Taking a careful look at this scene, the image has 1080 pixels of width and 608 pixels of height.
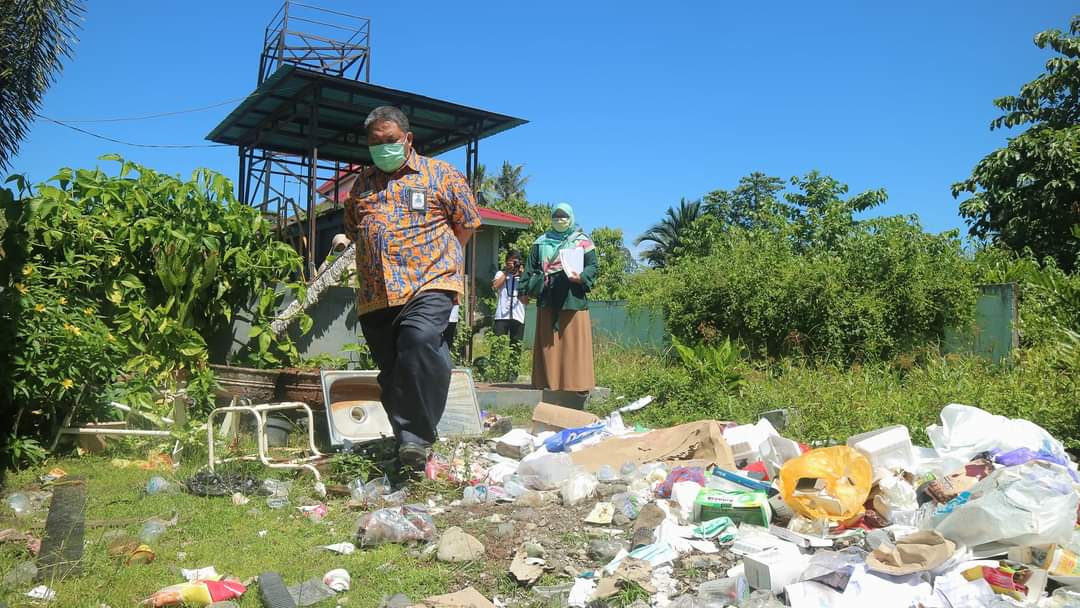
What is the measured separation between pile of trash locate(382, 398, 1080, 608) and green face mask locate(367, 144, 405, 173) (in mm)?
1586

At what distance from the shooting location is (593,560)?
9.18 ft

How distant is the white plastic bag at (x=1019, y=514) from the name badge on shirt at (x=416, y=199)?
8.93ft

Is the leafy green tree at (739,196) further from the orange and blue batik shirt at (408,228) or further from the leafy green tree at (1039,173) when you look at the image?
the orange and blue batik shirt at (408,228)

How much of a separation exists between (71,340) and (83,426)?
2.39 feet

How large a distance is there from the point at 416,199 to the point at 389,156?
0.87 ft

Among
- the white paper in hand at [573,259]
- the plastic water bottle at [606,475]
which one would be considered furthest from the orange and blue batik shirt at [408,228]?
the white paper in hand at [573,259]

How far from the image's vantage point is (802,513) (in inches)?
127

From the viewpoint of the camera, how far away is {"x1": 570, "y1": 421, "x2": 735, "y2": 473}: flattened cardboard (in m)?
4.18

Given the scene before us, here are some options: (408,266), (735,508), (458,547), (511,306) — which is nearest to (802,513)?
(735,508)

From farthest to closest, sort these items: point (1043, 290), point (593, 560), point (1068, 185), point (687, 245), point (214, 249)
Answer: point (687, 245), point (1068, 185), point (1043, 290), point (214, 249), point (593, 560)

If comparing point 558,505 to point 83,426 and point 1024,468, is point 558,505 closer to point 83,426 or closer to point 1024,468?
point 1024,468

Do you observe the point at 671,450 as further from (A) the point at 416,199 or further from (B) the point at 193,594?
(B) the point at 193,594

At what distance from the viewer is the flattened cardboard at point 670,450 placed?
13.7 feet

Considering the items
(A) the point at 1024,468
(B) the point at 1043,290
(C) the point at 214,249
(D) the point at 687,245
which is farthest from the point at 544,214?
(A) the point at 1024,468
